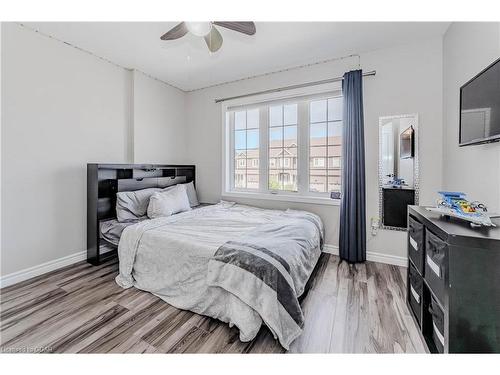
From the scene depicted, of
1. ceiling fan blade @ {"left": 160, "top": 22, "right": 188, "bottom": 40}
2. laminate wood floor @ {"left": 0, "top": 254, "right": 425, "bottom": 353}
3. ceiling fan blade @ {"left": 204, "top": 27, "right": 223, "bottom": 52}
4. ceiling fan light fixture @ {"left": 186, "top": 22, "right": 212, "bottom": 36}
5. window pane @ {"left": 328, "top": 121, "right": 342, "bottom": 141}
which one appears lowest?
laminate wood floor @ {"left": 0, "top": 254, "right": 425, "bottom": 353}


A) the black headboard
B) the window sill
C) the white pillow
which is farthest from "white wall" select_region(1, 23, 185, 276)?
the window sill

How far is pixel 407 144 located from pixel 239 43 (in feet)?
7.22

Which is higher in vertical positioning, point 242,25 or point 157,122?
point 242,25

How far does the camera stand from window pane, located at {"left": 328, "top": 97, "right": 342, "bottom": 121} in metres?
2.96

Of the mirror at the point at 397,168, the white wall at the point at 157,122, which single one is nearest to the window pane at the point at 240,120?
the white wall at the point at 157,122

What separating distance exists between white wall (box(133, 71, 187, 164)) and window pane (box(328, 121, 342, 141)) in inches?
98.8

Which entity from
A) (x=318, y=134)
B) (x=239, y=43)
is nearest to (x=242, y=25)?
(x=239, y=43)

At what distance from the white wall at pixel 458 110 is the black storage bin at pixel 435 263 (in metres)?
0.59

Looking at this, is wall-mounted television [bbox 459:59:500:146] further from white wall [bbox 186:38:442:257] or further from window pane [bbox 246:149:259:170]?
window pane [bbox 246:149:259:170]

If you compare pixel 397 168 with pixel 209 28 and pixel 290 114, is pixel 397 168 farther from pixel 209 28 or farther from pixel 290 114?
pixel 209 28

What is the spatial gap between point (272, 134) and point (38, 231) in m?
3.04

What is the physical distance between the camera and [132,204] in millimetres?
2748

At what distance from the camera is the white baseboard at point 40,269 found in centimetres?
212
